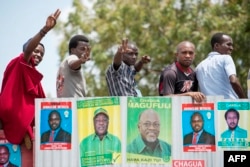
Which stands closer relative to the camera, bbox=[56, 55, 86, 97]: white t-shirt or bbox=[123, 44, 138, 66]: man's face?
bbox=[56, 55, 86, 97]: white t-shirt

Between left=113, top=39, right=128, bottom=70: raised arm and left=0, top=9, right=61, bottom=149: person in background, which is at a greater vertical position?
left=113, top=39, right=128, bottom=70: raised arm

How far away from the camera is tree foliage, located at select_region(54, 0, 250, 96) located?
21.2m

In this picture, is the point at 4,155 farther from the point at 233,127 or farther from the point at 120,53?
the point at 233,127

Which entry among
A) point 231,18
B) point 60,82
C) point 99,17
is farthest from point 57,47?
point 60,82

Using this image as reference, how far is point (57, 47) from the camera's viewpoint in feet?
87.4

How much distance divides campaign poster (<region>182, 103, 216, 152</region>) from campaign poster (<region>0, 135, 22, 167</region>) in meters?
1.63

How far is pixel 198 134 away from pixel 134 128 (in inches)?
24.4

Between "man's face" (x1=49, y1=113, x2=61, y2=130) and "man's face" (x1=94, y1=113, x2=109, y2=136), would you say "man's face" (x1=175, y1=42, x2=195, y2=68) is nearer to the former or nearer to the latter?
"man's face" (x1=94, y1=113, x2=109, y2=136)

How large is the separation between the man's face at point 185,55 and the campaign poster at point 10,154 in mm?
1924

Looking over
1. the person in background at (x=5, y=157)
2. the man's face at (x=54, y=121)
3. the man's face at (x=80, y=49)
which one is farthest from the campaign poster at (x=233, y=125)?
the person in background at (x=5, y=157)

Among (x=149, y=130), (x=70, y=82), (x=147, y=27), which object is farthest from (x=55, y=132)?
(x=147, y=27)

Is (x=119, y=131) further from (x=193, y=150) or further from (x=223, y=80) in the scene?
(x=223, y=80)

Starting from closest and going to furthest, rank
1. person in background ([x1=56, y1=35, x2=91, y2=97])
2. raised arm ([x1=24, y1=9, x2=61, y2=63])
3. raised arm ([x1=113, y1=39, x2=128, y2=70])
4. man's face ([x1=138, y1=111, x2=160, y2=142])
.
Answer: raised arm ([x1=24, y1=9, x2=61, y2=63]) → man's face ([x1=138, y1=111, x2=160, y2=142]) → raised arm ([x1=113, y1=39, x2=128, y2=70]) → person in background ([x1=56, y1=35, x2=91, y2=97])

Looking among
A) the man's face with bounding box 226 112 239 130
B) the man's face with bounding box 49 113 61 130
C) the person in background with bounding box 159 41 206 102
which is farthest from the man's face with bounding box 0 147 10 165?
the man's face with bounding box 226 112 239 130
